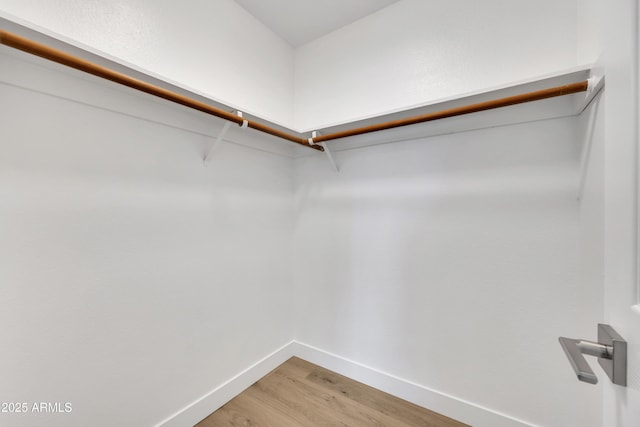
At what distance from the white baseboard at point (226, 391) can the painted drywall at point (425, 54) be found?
5.39ft

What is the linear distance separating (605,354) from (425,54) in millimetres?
1502

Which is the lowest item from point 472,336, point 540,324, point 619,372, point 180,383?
point 180,383

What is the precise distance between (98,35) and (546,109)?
1.91 metres

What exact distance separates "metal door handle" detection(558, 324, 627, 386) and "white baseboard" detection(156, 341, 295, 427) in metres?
1.55

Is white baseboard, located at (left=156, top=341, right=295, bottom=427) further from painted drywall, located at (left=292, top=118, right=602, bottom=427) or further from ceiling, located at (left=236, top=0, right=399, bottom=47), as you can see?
ceiling, located at (left=236, top=0, right=399, bottom=47)

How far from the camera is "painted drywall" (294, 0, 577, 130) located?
1.13 metres

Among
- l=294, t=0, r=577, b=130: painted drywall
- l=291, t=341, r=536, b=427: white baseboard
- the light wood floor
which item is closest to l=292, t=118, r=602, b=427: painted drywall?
l=291, t=341, r=536, b=427: white baseboard

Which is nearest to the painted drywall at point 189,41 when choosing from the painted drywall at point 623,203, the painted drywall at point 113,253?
the painted drywall at point 113,253

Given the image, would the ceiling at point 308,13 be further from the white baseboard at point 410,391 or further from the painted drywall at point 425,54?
the white baseboard at point 410,391

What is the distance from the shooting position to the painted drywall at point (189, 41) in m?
0.93

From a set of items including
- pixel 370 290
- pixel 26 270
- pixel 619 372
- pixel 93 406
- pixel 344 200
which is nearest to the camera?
pixel 619 372

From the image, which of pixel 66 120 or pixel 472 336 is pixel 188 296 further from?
pixel 472 336

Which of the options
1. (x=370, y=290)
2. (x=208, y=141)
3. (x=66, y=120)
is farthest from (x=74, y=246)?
(x=370, y=290)

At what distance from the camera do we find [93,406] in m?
0.96
